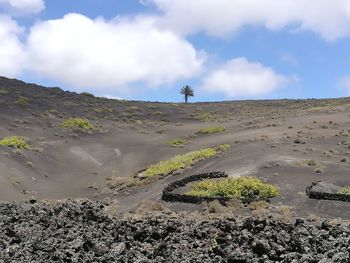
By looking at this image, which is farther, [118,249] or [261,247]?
[118,249]

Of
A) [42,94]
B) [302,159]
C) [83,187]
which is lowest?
[83,187]

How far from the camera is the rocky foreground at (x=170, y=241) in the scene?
57.5 ft

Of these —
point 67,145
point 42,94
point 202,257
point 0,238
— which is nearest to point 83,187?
point 67,145

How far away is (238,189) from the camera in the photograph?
104ft

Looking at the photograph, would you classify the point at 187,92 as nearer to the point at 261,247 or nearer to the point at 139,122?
the point at 139,122

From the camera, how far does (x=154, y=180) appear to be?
4112 centimetres

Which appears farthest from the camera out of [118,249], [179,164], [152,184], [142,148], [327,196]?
[142,148]

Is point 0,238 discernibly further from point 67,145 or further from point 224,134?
point 224,134

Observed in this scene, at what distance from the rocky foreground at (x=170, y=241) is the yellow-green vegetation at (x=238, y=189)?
25.4 feet

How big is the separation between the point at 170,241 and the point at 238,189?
1187 centimetres

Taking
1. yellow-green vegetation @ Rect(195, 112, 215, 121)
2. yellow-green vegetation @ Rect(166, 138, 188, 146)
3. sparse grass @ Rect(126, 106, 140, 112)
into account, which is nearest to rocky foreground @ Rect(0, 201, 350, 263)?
yellow-green vegetation @ Rect(166, 138, 188, 146)

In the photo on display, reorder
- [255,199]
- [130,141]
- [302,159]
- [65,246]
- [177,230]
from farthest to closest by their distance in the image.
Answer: [130,141], [302,159], [255,199], [177,230], [65,246]

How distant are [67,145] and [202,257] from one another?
42.4m

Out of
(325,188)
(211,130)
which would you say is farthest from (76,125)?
(325,188)
